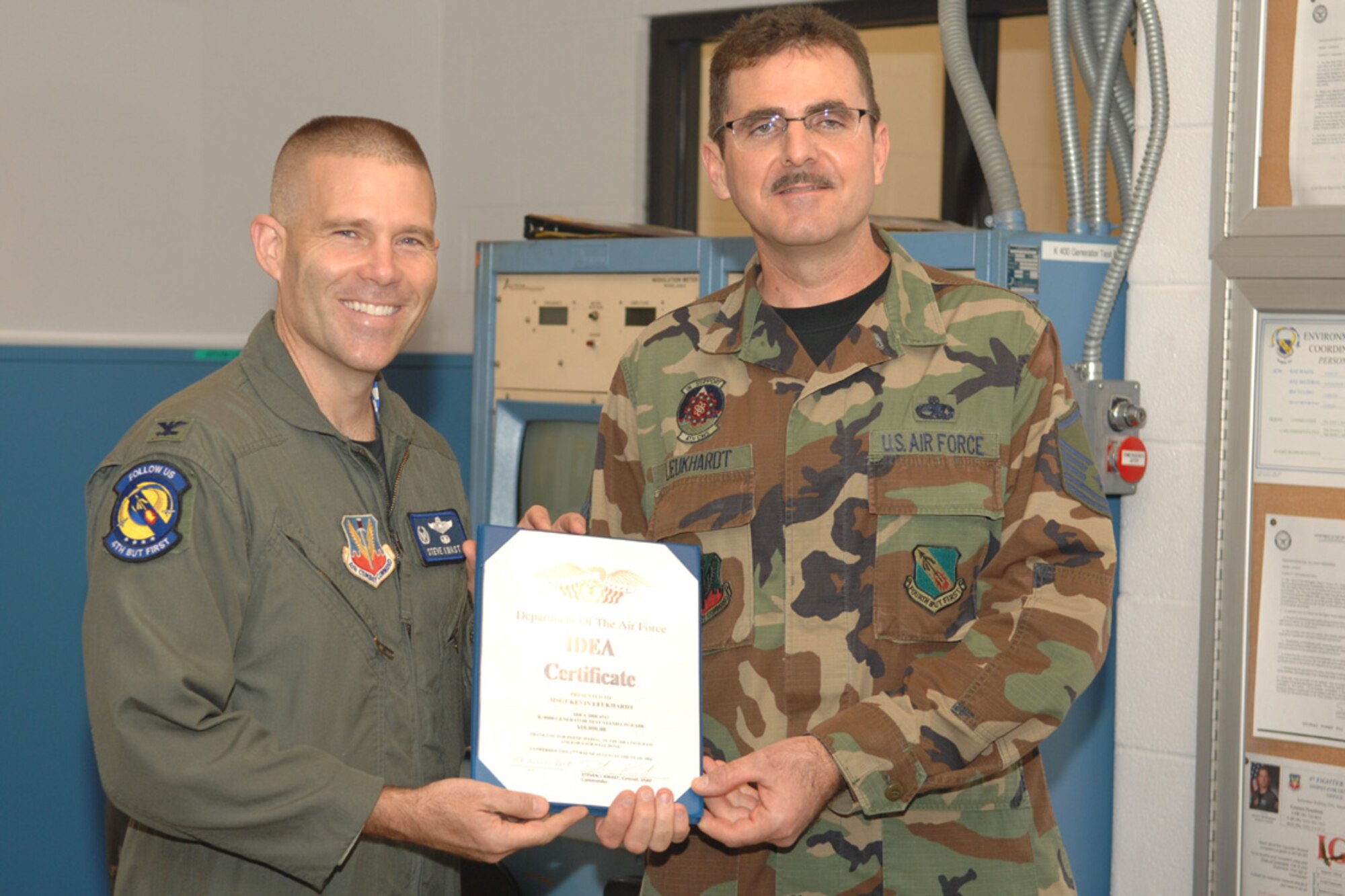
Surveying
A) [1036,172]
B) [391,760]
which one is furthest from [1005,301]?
[1036,172]

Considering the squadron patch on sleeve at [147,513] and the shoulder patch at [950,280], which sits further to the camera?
the shoulder patch at [950,280]

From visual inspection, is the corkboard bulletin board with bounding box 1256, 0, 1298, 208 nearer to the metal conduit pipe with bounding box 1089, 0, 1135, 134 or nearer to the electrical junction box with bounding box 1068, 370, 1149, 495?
the metal conduit pipe with bounding box 1089, 0, 1135, 134

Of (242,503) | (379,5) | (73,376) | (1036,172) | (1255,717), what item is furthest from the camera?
(1036,172)

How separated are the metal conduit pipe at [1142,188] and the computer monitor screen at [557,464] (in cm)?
113

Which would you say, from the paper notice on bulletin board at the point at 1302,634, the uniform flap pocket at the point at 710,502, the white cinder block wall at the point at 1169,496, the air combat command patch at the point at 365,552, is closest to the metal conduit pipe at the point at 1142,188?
the white cinder block wall at the point at 1169,496

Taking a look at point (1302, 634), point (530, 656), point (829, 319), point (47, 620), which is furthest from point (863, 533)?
point (47, 620)

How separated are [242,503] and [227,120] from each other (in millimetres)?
2535

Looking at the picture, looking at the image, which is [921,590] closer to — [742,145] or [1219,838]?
[742,145]

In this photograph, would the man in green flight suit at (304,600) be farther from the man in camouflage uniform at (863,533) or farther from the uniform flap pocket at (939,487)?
the uniform flap pocket at (939,487)

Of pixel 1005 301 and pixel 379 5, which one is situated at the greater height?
pixel 379 5

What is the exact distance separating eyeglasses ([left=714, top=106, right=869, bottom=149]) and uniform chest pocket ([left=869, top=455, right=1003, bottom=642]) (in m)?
0.44

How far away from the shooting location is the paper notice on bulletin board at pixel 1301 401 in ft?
7.35

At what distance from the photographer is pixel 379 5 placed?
438cm

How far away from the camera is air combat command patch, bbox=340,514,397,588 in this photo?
1702 millimetres
